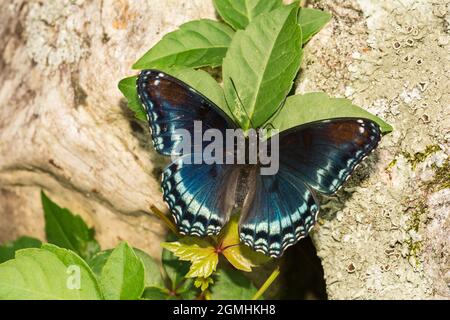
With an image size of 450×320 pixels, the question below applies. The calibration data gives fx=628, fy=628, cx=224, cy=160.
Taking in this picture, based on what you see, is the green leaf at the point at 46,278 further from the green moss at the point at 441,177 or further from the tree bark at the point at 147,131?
the green moss at the point at 441,177

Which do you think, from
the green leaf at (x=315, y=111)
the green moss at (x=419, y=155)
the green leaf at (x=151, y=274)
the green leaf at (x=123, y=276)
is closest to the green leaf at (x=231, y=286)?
the green leaf at (x=151, y=274)

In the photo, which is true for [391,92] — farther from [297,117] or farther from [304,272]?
[304,272]

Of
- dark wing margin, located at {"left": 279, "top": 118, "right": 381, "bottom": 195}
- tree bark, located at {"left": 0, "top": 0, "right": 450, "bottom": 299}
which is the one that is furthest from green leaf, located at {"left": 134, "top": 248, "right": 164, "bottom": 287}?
dark wing margin, located at {"left": 279, "top": 118, "right": 381, "bottom": 195}

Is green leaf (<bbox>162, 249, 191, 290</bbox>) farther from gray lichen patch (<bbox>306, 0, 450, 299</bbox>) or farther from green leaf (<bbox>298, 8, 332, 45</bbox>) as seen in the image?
green leaf (<bbox>298, 8, 332, 45</bbox>)

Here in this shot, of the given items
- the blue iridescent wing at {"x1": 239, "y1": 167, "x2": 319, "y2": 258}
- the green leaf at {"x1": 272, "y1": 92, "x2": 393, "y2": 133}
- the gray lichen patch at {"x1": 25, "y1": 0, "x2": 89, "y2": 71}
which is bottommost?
the blue iridescent wing at {"x1": 239, "y1": 167, "x2": 319, "y2": 258}

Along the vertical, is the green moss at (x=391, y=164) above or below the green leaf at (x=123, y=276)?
above

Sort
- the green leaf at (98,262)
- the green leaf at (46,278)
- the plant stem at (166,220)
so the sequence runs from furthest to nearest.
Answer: the green leaf at (98,262) → the plant stem at (166,220) → the green leaf at (46,278)

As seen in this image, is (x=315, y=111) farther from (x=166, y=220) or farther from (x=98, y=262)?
(x=98, y=262)
